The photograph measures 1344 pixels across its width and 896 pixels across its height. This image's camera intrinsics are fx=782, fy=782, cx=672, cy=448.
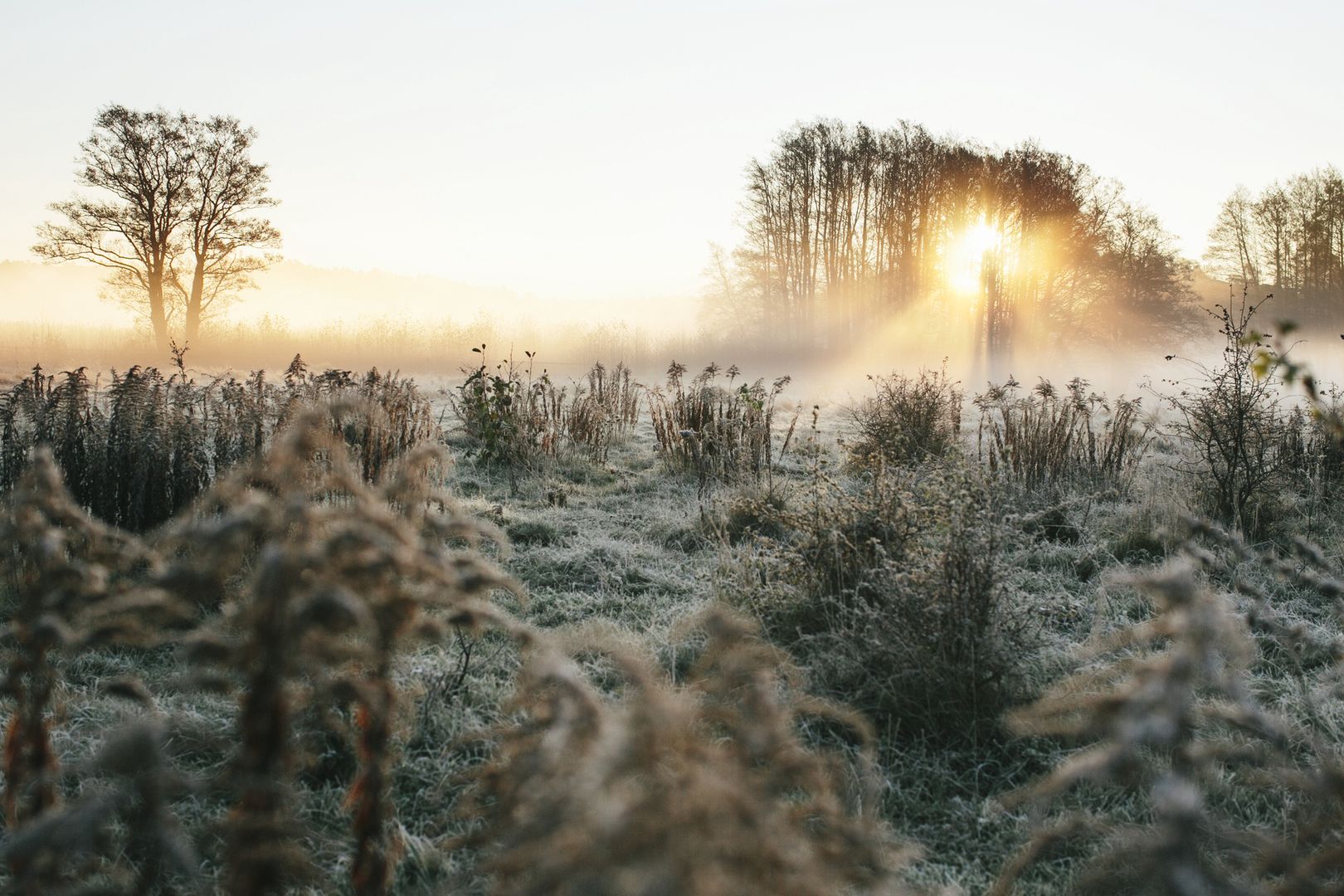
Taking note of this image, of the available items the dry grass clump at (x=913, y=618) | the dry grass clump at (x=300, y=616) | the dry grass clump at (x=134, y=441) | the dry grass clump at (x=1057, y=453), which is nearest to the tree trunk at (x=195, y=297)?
the dry grass clump at (x=134, y=441)

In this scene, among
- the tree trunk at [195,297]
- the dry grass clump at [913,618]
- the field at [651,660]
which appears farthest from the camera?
the tree trunk at [195,297]

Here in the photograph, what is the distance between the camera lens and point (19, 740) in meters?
1.35

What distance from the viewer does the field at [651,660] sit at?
914 mm

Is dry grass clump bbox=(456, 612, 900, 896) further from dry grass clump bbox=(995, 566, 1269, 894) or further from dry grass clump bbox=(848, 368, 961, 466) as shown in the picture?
dry grass clump bbox=(848, 368, 961, 466)

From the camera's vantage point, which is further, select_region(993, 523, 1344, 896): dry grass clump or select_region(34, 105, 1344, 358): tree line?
select_region(34, 105, 1344, 358): tree line

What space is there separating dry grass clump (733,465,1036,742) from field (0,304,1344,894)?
0.02 metres

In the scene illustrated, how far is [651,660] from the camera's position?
3.05m

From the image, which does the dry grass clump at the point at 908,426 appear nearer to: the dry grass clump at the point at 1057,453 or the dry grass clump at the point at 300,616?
the dry grass clump at the point at 1057,453

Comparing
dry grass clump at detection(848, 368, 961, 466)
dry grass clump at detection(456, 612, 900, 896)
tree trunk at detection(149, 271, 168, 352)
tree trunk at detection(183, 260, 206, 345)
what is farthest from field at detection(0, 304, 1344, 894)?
tree trunk at detection(183, 260, 206, 345)

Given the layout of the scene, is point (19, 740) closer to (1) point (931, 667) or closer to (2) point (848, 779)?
(2) point (848, 779)

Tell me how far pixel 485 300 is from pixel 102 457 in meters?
70.0

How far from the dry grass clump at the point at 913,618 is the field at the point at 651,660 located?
0.06 ft

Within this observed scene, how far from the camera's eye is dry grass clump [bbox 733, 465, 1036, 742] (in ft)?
9.07

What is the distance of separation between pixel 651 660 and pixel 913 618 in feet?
3.30
